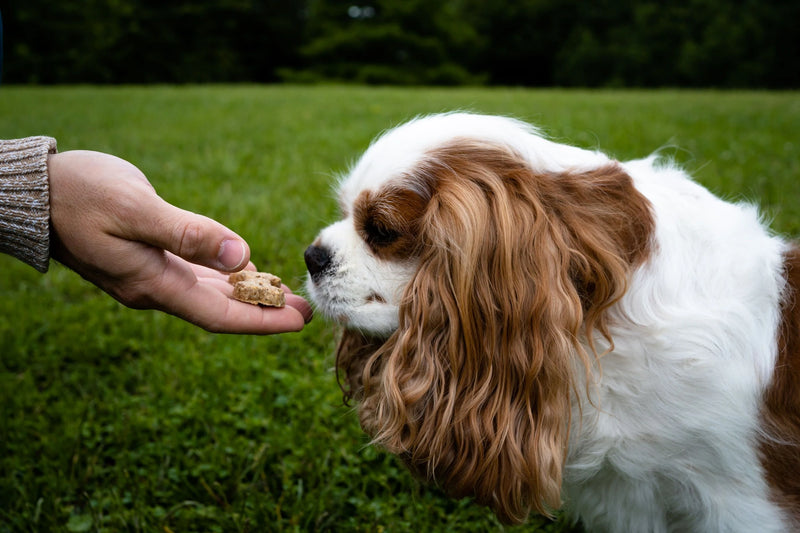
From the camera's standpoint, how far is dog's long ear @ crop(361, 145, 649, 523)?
1885 millimetres

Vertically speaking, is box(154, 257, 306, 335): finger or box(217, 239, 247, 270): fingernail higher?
box(217, 239, 247, 270): fingernail

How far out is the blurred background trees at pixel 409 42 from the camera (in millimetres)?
30234

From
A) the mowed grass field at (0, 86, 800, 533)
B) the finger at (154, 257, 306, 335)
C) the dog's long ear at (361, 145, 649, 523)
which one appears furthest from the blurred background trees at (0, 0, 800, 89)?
the dog's long ear at (361, 145, 649, 523)

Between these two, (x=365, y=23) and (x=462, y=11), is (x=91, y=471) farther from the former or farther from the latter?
(x=462, y=11)

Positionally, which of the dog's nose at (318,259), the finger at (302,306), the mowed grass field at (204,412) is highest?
the dog's nose at (318,259)

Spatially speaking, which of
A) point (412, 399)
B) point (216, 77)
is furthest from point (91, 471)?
point (216, 77)

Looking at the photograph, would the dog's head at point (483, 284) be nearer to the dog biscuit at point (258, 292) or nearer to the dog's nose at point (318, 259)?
the dog's nose at point (318, 259)

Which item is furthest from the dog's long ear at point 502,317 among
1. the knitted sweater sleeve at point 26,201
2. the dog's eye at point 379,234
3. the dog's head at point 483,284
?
the knitted sweater sleeve at point 26,201

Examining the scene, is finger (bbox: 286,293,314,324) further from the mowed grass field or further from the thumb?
the mowed grass field

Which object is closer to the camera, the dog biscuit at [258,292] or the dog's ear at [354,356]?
the dog biscuit at [258,292]

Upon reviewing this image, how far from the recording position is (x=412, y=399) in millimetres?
2006

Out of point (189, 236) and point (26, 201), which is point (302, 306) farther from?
point (26, 201)

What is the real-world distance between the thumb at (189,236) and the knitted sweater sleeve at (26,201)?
0.92ft

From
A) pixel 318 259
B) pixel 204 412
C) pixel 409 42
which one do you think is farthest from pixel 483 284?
pixel 409 42
